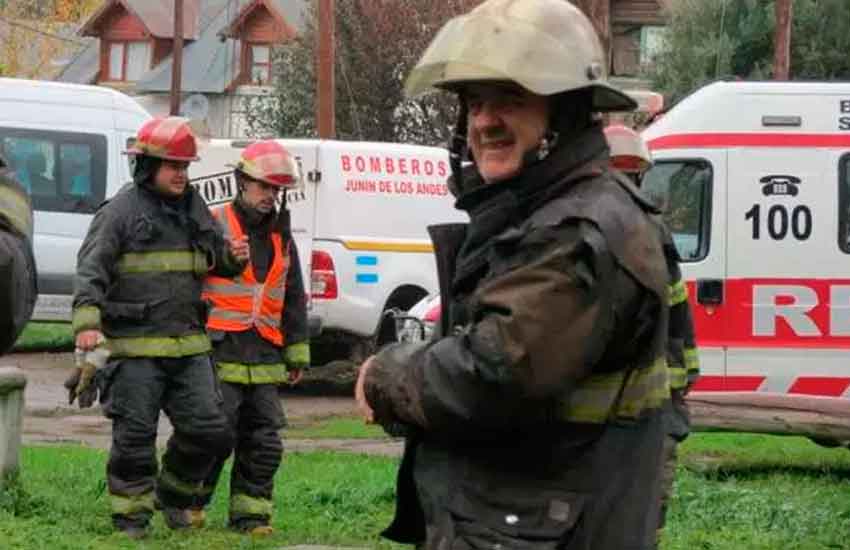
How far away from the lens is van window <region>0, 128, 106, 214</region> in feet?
71.4

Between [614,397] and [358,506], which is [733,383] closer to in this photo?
[358,506]

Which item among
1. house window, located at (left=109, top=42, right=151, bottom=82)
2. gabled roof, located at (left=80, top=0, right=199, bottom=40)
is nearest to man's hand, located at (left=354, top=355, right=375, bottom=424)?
gabled roof, located at (left=80, top=0, right=199, bottom=40)

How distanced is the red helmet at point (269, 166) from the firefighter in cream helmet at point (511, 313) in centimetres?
602

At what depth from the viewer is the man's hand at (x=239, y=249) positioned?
32.9 ft

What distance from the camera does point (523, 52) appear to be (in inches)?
164

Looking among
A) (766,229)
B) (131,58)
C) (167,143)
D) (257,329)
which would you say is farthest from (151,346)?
(131,58)

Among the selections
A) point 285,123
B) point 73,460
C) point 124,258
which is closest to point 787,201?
point 73,460

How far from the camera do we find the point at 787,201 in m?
14.8

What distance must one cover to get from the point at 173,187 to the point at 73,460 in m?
3.69

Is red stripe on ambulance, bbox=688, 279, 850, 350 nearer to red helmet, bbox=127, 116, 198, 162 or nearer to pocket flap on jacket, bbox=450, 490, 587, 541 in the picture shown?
red helmet, bbox=127, 116, 198, 162

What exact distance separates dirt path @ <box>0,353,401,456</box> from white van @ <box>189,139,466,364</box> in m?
0.81

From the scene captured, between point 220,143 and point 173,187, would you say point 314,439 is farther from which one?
point 173,187

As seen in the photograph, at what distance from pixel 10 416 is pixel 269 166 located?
1.89 meters

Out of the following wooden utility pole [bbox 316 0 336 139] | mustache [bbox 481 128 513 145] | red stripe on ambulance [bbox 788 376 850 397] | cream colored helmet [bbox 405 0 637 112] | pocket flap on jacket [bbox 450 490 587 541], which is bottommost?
red stripe on ambulance [bbox 788 376 850 397]
